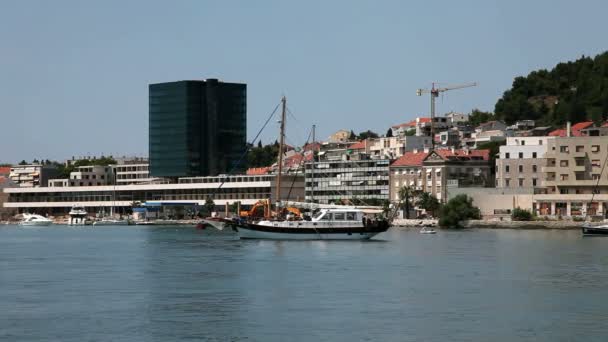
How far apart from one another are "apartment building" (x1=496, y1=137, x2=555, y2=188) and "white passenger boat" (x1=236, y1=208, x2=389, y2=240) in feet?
181

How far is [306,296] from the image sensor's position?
157ft

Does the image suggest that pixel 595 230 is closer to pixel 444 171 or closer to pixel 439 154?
pixel 444 171

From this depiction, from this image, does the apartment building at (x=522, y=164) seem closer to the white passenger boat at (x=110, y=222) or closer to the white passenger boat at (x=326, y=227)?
the white passenger boat at (x=326, y=227)

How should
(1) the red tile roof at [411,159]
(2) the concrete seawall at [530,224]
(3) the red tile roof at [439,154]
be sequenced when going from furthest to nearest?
(1) the red tile roof at [411,159] → (3) the red tile roof at [439,154] → (2) the concrete seawall at [530,224]

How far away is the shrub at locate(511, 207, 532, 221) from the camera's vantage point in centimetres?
13738

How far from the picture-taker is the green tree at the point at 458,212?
141500mm

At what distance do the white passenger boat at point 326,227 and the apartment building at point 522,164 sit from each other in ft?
181

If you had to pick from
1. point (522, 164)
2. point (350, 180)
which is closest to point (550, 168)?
point (522, 164)

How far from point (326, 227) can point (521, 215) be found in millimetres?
50693

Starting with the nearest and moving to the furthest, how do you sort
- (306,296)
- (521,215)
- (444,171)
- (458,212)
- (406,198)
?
1. (306,296)
2. (521,215)
3. (458,212)
4. (444,171)
5. (406,198)

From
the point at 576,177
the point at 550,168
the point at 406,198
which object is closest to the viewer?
the point at 576,177

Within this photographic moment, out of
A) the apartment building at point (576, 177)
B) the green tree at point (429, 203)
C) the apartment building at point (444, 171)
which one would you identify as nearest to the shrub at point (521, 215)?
the apartment building at point (576, 177)

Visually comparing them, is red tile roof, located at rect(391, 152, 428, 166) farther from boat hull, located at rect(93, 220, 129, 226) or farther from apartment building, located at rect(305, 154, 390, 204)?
boat hull, located at rect(93, 220, 129, 226)

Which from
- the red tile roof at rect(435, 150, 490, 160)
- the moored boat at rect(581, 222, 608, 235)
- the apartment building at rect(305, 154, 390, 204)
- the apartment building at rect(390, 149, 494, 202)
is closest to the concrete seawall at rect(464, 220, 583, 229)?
the apartment building at rect(390, 149, 494, 202)
